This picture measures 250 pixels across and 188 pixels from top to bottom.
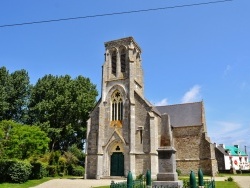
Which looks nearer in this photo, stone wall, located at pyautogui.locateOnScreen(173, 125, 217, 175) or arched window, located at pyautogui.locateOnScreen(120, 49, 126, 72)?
arched window, located at pyautogui.locateOnScreen(120, 49, 126, 72)

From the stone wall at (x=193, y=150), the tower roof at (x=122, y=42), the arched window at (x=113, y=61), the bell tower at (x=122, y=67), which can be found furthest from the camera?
the stone wall at (x=193, y=150)

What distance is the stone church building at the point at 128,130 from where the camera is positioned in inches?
1192

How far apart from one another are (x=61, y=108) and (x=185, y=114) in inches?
807

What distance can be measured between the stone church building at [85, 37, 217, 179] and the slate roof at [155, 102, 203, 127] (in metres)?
0.35

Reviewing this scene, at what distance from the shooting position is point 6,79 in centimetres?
4141

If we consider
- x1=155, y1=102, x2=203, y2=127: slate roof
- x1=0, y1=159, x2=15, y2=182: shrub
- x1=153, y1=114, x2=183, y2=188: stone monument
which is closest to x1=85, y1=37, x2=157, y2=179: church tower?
x1=155, y1=102, x2=203, y2=127: slate roof

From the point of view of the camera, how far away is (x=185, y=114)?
42.2m

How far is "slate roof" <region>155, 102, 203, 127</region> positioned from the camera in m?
40.4

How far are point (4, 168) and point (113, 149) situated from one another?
40.9 ft

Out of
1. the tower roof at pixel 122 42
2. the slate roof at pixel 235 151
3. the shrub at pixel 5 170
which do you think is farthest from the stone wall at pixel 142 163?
the slate roof at pixel 235 151

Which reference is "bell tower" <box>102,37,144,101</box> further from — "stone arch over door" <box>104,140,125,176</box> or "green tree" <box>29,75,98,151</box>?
"green tree" <box>29,75,98,151</box>

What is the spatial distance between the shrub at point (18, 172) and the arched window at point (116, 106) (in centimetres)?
1255

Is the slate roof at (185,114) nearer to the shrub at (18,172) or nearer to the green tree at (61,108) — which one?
the green tree at (61,108)

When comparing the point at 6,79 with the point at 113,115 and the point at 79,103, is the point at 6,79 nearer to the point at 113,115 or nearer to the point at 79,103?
the point at 79,103
